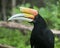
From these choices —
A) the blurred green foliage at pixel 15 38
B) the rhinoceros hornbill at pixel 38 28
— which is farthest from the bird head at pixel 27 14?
the blurred green foliage at pixel 15 38

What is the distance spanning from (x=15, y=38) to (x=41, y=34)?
7.52 ft

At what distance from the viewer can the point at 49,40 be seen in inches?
222

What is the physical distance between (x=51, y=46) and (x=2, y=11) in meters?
5.55

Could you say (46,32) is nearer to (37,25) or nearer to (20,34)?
(37,25)

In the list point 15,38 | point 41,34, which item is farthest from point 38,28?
point 15,38

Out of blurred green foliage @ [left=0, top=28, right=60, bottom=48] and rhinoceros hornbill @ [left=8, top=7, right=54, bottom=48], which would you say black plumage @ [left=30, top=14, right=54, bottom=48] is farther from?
blurred green foliage @ [left=0, top=28, right=60, bottom=48]

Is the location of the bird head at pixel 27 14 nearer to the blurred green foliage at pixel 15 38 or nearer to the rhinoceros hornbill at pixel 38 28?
the rhinoceros hornbill at pixel 38 28

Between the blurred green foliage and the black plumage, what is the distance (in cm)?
158

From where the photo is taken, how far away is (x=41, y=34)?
5.62 m

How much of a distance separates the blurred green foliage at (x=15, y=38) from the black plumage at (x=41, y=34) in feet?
5.19

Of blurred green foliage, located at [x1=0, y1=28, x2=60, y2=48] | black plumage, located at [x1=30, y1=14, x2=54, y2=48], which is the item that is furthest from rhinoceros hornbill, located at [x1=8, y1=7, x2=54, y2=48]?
blurred green foliage, located at [x1=0, y1=28, x2=60, y2=48]

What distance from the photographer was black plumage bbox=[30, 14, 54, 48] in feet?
18.3

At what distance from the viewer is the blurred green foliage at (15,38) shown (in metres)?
7.52

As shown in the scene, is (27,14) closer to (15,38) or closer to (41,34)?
(41,34)
